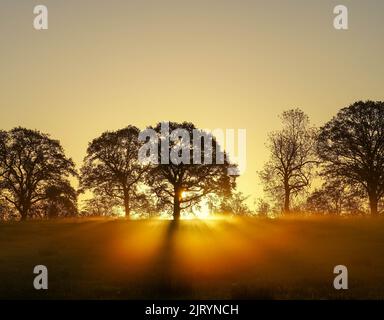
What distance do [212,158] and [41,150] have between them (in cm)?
2410

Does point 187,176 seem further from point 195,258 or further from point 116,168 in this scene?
point 195,258

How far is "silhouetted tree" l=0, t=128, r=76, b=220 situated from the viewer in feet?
264

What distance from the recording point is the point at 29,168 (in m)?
80.8

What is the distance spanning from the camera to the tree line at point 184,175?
66625 millimetres

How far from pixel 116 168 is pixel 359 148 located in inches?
1185

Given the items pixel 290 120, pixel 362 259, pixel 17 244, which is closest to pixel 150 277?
pixel 362 259

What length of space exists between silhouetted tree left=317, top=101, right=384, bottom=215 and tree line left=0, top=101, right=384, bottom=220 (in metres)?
0.11

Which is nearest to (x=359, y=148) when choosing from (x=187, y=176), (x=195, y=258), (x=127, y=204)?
(x=187, y=176)

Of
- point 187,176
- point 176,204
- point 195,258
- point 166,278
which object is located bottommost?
point 166,278

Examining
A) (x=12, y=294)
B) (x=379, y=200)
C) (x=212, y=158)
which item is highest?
(x=212, y=158)

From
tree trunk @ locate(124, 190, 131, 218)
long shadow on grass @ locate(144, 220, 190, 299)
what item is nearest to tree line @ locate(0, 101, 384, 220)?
tree trunk @ locate(124, 190, 131, 218)

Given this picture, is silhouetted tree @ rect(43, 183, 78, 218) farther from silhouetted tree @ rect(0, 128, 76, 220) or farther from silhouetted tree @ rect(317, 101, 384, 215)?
silhouetted tree @ rect(317, 101, 384, 215)
